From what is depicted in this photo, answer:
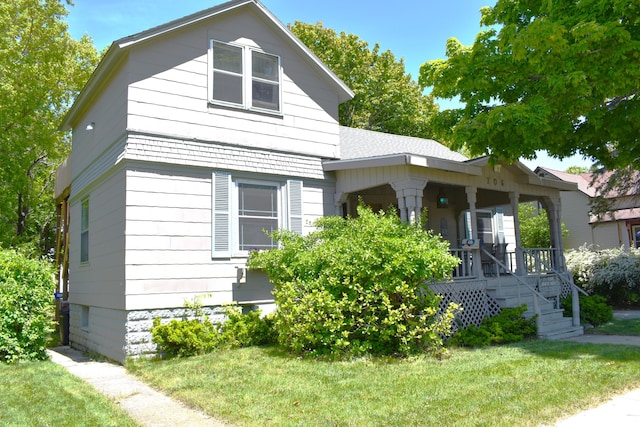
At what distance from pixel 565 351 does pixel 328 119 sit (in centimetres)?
707

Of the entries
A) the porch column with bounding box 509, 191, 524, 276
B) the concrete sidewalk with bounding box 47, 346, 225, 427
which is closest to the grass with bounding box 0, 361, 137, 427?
the concrete sidewalk with bounding box 47, 346, 225, 427

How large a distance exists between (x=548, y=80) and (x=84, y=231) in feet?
36.3

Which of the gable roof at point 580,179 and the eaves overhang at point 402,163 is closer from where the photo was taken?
the eaves overhang at point 402,163

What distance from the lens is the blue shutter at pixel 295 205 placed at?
36.7ft

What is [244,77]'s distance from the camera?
11.0 metres

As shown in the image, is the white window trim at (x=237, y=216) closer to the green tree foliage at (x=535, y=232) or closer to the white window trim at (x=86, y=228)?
the white window trim at (x=86, y=228)

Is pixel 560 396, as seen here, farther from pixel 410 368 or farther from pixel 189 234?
pixel 189 234

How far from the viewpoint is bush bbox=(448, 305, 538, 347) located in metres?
9.36

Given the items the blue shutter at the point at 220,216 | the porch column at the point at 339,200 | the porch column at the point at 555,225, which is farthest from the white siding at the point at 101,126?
the porch column at the point at 555,225

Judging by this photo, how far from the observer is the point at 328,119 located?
12289mm

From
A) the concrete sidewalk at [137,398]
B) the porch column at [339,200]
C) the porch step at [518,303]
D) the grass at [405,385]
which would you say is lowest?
the concrete sidewalk at [137,398]

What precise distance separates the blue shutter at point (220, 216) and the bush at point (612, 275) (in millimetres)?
12580

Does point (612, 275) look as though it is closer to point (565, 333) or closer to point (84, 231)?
point (565, 333)

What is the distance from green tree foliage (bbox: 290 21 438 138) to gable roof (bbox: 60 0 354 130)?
50.5 ft
